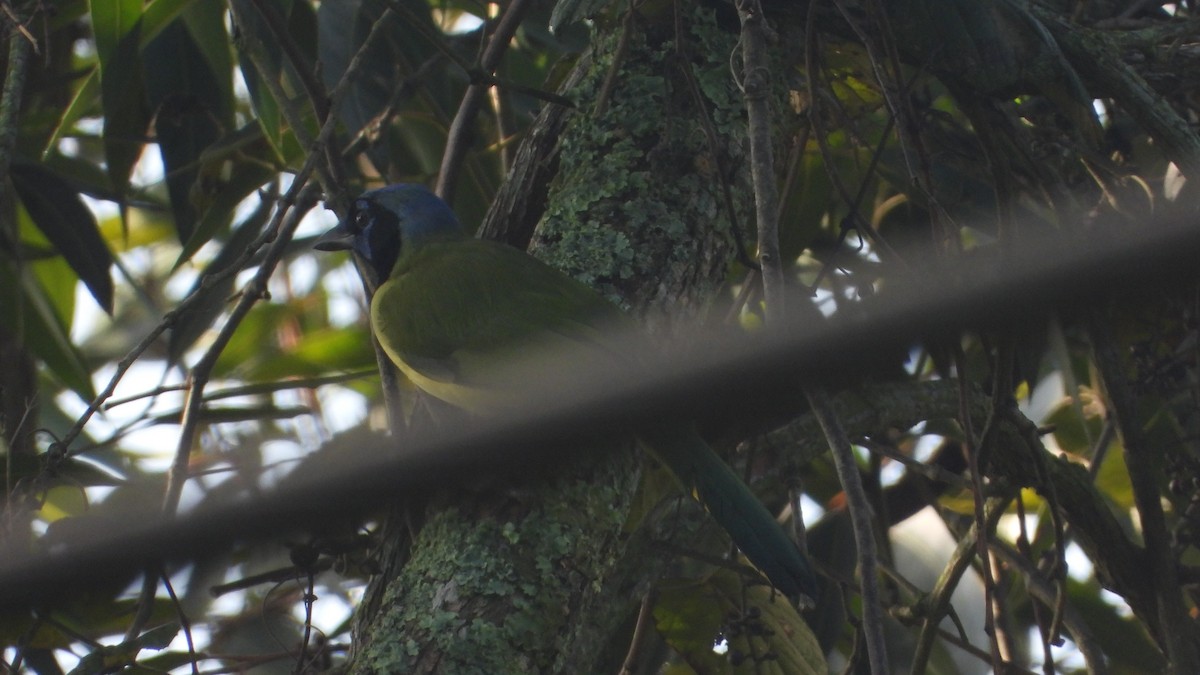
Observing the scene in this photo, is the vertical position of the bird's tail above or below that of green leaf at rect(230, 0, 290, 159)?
below

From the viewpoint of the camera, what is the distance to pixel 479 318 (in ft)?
11.0

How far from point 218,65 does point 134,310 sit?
358 centimetres

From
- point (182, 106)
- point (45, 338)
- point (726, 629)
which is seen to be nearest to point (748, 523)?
point (726, 629)

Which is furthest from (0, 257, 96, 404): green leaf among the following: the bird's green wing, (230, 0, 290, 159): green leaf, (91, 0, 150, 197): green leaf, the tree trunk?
the tree trunk

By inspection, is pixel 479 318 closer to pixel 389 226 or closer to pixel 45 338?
pixel 389 226

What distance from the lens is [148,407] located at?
3.75 m

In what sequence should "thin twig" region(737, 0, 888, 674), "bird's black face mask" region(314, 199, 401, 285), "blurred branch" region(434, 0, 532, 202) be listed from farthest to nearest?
"bird's black face mask" region(314, 199, 401, 285) → "blurred branch" region(434, 0, 532, 202) → "thin twig" region(737, 0, 888, 674)

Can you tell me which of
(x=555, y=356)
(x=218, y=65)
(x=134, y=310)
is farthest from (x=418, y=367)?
(x=134, y=310)

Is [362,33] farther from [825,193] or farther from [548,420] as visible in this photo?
[548,420]

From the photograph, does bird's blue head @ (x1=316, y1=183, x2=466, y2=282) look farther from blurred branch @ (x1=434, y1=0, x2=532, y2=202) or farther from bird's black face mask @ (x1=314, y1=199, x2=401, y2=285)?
blurred branch @ (x1=434, y1=0, x2=532, y2=202)

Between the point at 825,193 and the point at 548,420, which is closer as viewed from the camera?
the point at 548,420

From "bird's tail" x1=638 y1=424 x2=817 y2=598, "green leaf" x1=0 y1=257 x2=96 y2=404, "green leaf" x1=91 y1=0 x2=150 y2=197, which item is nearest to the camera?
"bird's tail" x1=638 y1=424 x2=817 y2=598

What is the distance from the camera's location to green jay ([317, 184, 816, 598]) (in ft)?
8.84

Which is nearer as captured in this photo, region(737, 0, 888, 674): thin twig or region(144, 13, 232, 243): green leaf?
region(737, 0, 888, 674): thin twig
